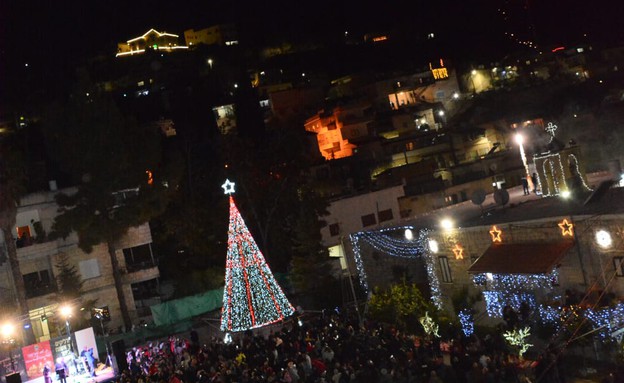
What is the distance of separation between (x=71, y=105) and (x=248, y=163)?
1052 cm

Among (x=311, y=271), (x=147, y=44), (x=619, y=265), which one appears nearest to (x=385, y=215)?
(x=311, y=271)

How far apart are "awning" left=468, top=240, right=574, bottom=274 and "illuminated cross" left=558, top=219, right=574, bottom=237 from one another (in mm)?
246

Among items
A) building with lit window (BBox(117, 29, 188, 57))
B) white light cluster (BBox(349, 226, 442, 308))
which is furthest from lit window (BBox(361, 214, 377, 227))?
building with lit window (BBox(117, 29, 188, 57))

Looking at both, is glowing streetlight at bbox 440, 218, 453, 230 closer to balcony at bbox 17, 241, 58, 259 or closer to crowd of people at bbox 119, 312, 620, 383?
crowd of people at bbox 119, 312, 620, 383

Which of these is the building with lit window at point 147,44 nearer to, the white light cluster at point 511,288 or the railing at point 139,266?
the railing at point 139,266

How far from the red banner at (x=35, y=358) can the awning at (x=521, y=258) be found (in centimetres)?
1625

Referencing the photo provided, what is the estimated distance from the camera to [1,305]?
31.0 m

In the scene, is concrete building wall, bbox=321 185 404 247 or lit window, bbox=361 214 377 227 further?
lit window, bbox=361 214 377 227

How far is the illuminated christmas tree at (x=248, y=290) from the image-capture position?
25125mm

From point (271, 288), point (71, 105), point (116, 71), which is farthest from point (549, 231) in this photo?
point (116, 71)

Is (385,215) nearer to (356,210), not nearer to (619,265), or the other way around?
(356,210)

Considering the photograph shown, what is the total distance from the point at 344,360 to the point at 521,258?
655 centimetres

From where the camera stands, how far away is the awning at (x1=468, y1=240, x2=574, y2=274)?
1894 cm

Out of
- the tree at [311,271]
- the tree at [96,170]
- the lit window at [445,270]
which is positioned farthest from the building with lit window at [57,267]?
the lit window at [445,270]
